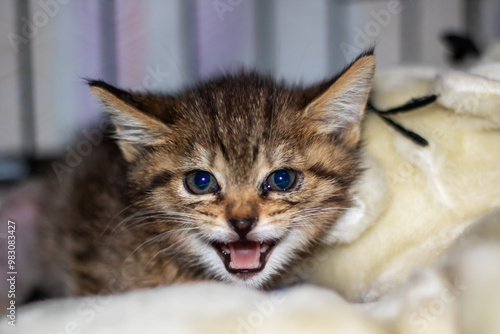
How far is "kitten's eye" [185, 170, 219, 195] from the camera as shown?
111 cm

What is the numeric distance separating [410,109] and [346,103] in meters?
0.15

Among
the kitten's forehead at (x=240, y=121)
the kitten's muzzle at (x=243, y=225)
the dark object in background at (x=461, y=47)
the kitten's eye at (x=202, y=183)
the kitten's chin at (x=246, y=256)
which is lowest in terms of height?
the kitten's chin at (x=246, y=256)

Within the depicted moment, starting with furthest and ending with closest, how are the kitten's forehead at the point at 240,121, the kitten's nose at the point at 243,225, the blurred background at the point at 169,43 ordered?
the blurred background at the point at 169,43 → the kitten's forehead at the point at 240,121 → the kitten's nose at the point at 243,225

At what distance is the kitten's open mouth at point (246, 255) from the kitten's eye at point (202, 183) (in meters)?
0.14

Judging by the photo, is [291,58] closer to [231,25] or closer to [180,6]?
[231,25]

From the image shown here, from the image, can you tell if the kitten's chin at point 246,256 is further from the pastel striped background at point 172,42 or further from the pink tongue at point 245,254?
the pastel striped background at point 172,42

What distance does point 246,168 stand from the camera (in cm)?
108

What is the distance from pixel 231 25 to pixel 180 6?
249 millimetres

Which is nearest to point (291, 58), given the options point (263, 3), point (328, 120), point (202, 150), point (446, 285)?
point (263, 3)

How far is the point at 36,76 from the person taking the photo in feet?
6.44

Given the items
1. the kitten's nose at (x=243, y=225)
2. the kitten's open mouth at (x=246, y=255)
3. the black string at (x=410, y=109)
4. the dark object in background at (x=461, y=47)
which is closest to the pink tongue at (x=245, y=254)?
the kitten's open mouth at (x=246, y=255)

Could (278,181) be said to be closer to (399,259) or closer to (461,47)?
(399,259)

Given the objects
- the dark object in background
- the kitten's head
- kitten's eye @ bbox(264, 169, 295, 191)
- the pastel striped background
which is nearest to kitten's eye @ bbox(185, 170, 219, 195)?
the kitten's head

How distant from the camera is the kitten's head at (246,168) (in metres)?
1.07
